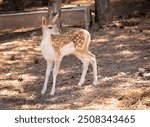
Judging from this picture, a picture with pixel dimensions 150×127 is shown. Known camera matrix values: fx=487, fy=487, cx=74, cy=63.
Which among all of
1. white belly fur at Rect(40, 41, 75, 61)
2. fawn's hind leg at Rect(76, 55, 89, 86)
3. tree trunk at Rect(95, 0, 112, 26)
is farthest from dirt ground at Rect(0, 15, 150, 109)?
white belly fur at Rect(40, 41, 75, 61)

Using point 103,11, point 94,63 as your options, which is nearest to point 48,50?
point 94,63

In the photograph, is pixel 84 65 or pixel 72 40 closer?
pixel 72 40

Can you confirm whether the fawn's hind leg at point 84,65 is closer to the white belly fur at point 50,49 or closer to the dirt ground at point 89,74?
the dirt ground at point 89,74

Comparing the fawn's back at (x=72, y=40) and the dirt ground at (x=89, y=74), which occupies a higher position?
the fawn's back at (x=72, y=40)

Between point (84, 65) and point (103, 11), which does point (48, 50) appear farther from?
point (103, 11)

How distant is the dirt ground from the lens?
25.5 ft

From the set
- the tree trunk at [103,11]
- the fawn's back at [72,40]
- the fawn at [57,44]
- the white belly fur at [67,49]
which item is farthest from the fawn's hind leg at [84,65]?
the tree trunk at [103,11]

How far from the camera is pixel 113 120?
5816 millimetres

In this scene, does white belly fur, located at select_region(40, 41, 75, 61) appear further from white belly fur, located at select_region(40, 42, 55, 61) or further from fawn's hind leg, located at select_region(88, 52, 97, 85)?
fawn's hind leg, located at select_region(88, 52, 97, 85)

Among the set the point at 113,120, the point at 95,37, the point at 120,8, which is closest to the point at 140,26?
the point at 95,37

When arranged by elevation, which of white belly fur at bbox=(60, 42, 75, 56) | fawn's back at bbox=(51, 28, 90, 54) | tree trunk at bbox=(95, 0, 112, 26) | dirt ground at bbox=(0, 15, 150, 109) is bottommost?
dirt ground at bbox=(0, 15, 150, 109)

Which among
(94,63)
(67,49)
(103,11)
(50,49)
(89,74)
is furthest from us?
(103,11)

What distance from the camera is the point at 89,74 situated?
30.6 ft

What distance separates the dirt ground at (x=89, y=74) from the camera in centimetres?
777
